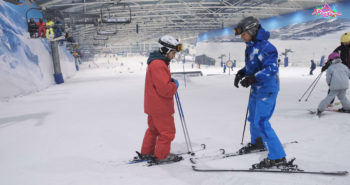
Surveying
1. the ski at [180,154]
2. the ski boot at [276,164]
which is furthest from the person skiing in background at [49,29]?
the ski boot at [276,164]

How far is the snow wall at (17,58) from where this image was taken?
746 cm

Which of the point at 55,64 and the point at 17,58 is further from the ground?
the point at 17,58

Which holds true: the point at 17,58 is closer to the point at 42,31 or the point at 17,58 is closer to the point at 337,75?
the point at 42,31

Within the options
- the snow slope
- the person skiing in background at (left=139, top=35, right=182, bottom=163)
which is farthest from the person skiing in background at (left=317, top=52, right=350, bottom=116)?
the person skiing in background at (left=139, top=35, right=182, bottom=163)

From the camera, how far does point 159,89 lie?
2.12m

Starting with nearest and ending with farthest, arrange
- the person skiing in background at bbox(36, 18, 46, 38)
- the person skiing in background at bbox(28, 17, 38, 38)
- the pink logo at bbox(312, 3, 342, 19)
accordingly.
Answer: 1. the person skiing in background at bbox(28, 17, 38, 38)
2. the person skiing in background at bbox(36, 18, 46, 38)
3. the pink logo at bbox(312, 3, 342, 19)

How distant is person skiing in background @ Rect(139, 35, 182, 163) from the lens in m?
2.11

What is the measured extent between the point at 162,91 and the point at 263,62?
109cm

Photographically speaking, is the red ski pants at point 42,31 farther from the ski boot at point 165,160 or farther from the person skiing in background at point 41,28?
the ski boot at point 165,160

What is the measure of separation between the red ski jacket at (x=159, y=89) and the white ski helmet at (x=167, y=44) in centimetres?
16

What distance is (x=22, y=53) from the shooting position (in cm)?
905

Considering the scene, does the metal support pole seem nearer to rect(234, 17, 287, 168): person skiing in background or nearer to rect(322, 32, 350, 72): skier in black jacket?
rect(234, 17, 287, 168): person skiing in background

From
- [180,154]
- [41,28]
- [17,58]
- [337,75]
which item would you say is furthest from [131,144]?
[17,58]

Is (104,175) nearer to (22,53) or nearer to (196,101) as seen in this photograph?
(196,101)
